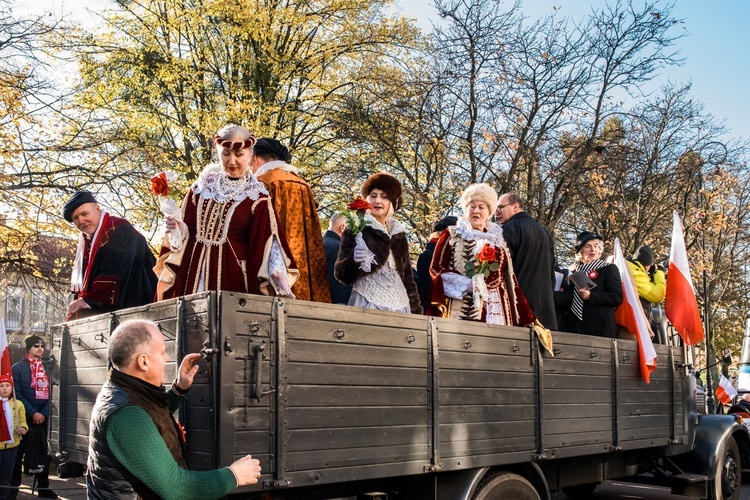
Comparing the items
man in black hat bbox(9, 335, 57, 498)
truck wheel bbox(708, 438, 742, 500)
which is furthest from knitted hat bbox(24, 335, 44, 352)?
truck wheel bbox(708, 438, 742, 500)

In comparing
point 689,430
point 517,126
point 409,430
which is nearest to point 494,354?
point 409,430

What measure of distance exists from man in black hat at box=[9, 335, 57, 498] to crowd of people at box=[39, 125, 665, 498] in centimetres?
478

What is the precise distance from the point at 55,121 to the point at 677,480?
12.1 meters

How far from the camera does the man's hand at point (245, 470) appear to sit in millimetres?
2848

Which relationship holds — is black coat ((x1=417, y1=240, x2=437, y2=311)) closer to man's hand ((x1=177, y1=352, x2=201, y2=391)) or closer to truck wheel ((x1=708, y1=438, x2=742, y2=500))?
man's hand ((x1=177, y1=352, x2=201, y2=391))

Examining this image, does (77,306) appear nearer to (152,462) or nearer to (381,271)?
(381,271)

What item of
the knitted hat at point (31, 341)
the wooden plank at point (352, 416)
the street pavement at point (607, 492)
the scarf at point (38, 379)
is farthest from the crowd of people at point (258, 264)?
the knitted hat at point (31, 341)

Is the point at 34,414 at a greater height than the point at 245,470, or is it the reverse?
the point at 245,470

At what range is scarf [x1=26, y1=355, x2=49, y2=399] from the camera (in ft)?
32.2

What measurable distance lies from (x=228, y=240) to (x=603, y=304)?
399 cm

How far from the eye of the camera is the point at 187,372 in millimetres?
3291

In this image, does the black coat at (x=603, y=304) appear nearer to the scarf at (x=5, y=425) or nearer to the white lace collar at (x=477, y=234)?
the white lace collar at (x=477, y=234)

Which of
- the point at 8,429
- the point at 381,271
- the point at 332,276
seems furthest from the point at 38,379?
the point at 381,271

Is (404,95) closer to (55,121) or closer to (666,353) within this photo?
(55,121)
